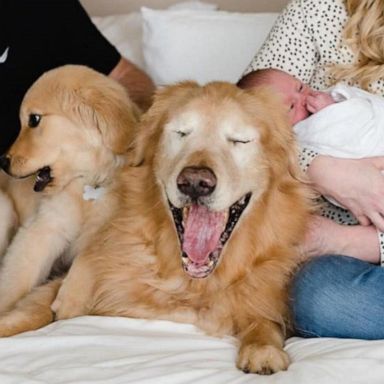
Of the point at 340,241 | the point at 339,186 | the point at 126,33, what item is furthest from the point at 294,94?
the point at 126,33

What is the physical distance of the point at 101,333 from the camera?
1.55 meters

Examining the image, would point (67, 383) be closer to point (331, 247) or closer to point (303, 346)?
point (303, 346)

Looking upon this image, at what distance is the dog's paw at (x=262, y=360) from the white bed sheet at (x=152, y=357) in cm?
2

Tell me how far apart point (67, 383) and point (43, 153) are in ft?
2.17

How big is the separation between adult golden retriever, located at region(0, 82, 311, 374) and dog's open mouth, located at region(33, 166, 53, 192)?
0.70 ft

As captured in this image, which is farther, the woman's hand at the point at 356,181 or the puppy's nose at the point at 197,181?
the woman's hand at the point at 356,181

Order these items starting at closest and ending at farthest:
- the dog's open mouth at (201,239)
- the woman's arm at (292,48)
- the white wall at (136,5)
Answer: the dog's open mouth at (201,239)
the woman's arm at (292,48)
the white wall at (136,5)

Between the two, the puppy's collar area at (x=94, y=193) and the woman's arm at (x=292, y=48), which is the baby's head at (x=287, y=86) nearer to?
the woman's arm at (x=292, y=48)

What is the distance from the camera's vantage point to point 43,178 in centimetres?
187

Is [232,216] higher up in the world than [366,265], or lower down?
higher up

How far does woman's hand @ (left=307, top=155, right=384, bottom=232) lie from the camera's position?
1729 mm

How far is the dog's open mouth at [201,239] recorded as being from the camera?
1557 mm

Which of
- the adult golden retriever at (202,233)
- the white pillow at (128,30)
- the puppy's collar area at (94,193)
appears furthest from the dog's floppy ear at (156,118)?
the white pillow at (128,30)

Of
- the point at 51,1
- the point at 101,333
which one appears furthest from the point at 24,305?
the point at 51,1
